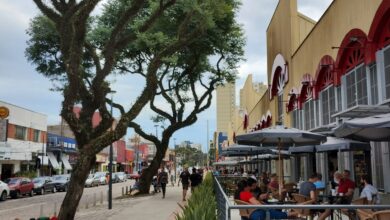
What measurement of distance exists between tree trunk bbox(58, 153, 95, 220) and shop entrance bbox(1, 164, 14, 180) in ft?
116

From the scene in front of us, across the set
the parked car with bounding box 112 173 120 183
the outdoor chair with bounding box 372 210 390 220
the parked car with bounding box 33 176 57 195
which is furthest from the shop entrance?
the outdoor chair with bounding box 372 210 390 220

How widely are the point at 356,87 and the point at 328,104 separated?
11.7 ft

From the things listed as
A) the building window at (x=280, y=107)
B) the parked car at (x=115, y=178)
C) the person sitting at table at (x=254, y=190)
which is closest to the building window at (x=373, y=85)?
the person sitting at table at (x=254, y=190)

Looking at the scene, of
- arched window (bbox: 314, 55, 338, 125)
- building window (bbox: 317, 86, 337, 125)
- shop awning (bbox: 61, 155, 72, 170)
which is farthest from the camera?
shop awning (bbox: 61, 155, 72, 170)

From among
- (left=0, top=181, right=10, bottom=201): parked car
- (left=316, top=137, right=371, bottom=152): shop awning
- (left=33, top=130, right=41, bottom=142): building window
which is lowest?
(left=0, top=181, right=10, bottom=201): parked car

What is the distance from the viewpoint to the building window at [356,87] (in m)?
15.9

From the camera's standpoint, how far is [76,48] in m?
15.0

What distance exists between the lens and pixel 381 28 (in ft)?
46.6

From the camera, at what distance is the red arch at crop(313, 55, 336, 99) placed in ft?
62.2

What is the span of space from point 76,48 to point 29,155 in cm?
3915

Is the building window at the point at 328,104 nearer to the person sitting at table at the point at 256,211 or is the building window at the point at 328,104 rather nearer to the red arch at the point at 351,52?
the red arch at the point at 351,52

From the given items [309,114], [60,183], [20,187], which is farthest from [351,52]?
[60,183]

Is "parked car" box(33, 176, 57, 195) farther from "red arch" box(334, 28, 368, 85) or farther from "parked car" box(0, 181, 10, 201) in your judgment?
"red arch" box(334, 28, 368, 85)

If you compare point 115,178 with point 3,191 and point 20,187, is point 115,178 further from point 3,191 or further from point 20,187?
point 3,191
